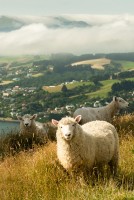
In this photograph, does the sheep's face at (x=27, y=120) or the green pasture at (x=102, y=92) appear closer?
the sheep's face at (x=27, y=120)

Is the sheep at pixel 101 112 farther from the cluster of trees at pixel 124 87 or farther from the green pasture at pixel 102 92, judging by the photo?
the green pasture at pixel 102 92

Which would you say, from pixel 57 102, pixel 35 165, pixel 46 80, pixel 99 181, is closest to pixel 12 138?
pixel 35 165

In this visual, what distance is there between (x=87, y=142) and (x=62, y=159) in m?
0.65

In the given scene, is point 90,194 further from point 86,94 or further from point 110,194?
point 86,94

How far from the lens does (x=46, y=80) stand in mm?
181250

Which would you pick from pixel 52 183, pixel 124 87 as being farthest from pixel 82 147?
pixel 124 87

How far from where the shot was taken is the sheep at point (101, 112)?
18.3m

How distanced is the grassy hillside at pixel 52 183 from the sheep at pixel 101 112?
7519 mm

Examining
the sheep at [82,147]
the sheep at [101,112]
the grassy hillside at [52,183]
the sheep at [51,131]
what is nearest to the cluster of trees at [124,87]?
the sheep at [101,112]

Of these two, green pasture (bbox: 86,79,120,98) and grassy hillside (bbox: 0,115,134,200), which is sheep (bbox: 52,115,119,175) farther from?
green pasture (bbox: 86,79,120,98)

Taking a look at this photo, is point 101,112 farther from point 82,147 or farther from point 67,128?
point 67,128

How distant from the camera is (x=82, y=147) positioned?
9383mm

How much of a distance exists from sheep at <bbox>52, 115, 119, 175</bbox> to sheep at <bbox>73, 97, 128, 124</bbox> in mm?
7715

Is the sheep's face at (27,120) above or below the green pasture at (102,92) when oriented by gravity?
above
